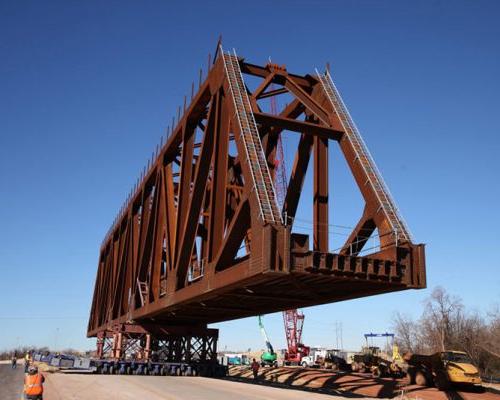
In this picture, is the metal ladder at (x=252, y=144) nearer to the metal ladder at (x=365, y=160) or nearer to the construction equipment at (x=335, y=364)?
the metal ladder at (x=365, y=160)

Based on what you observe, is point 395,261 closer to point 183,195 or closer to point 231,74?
point 231,74

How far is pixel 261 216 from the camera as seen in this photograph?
16.6 metres

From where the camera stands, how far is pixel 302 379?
37500mm

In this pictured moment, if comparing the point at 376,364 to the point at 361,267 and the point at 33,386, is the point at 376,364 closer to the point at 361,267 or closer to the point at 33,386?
the point at 361,267

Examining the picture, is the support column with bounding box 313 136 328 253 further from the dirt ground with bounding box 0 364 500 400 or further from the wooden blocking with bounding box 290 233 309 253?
the dirt ground with bounding box 0 364 500 400

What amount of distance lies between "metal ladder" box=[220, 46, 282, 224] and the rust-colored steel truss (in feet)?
0.15


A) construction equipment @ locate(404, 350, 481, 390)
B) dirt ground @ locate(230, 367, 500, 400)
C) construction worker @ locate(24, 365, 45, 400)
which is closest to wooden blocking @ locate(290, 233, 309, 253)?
construction worker @ locate(24, 365, 45, 400)

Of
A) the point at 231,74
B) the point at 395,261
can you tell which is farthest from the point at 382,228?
the point at 231,74

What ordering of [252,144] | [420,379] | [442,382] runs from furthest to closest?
1. [420,379]
2. [442,382]
3. [252,144]

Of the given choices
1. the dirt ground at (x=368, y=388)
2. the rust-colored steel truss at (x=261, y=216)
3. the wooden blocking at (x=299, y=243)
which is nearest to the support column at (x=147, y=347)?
the rust-colored steel truss at (x=261, y=216)

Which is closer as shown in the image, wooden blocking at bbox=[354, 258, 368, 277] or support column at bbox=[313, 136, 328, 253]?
wooden blocking at bbox=[354, 258, 368, 277]

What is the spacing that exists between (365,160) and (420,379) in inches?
651

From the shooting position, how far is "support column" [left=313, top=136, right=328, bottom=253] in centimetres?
2303

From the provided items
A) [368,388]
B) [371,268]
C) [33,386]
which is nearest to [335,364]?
[368,388]
